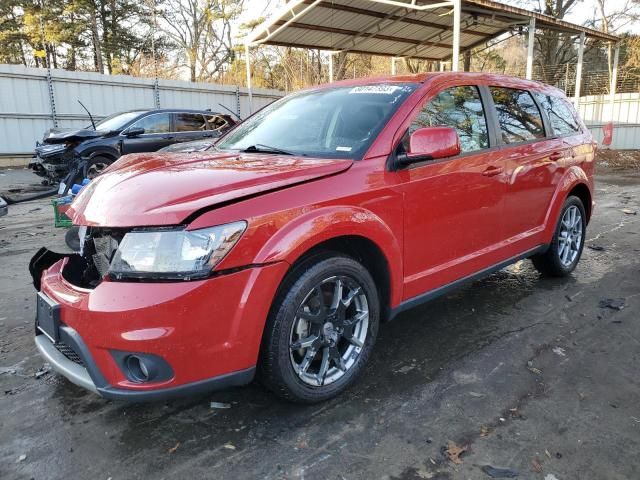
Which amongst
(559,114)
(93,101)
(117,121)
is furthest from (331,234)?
(93,101)

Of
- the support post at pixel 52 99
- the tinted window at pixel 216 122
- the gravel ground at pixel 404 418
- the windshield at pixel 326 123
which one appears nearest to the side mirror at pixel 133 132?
the tinted window at pixel 216 122

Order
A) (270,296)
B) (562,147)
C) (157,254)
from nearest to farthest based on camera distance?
(157,254), (270,296), (562,147)

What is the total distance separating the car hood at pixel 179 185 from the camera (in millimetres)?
2201

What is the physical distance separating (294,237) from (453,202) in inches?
53.2

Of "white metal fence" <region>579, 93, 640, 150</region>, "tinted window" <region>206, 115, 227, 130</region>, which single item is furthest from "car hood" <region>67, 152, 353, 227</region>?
"white metal fence" <region>579, 93, 640, 150</region>

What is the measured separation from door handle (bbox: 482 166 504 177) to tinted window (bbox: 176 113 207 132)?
354 inches

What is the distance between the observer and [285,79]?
97.0 feet

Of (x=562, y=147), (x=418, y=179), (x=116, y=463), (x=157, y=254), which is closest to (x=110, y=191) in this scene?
(x=157, y=254)

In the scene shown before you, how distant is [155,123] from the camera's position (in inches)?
428

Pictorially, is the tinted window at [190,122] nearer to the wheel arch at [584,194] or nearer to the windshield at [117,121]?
the windshield at [117,121]

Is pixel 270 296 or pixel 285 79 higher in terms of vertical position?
pixel 285 79

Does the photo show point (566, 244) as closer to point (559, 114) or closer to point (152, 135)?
point (559, 114)

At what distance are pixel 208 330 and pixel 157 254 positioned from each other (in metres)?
0.39

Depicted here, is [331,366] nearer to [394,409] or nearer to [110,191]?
[394,409]
